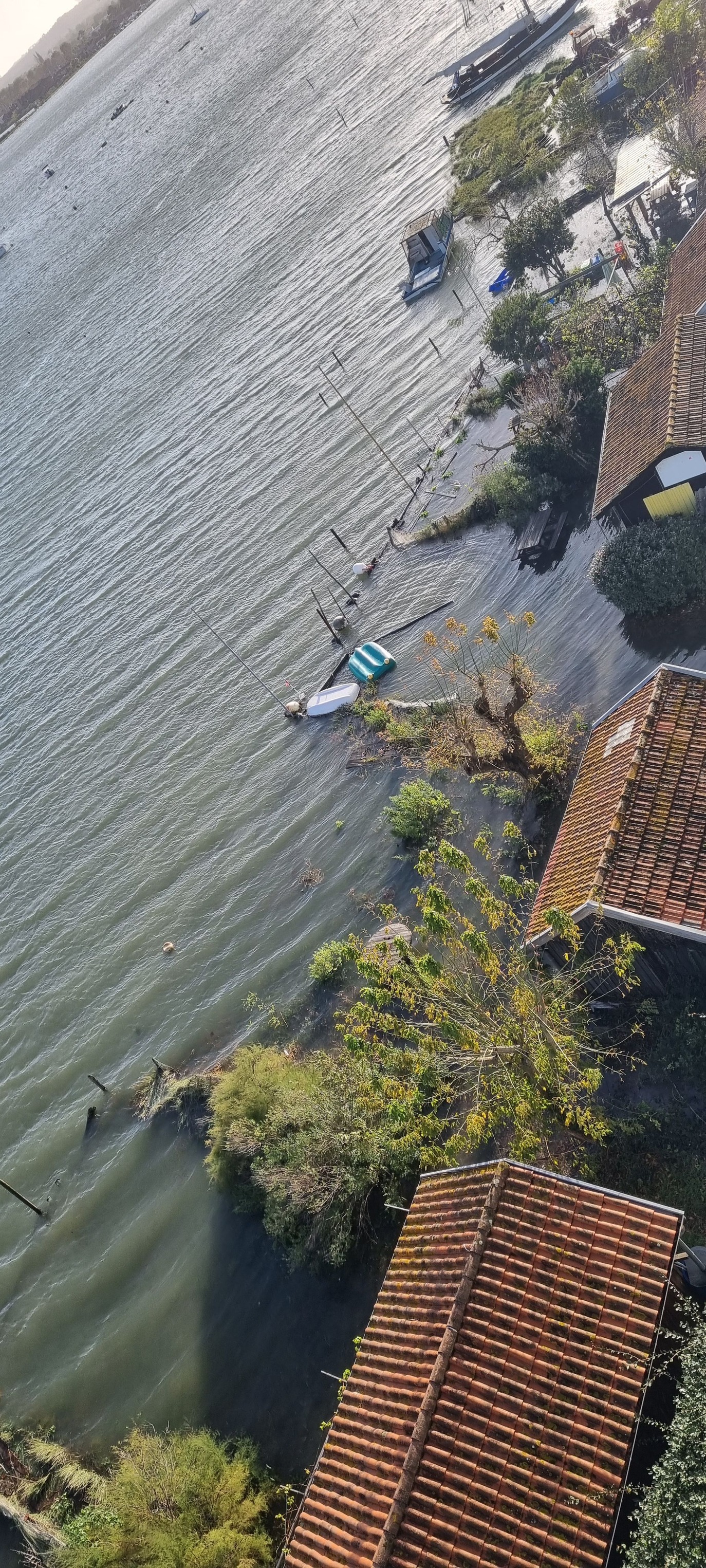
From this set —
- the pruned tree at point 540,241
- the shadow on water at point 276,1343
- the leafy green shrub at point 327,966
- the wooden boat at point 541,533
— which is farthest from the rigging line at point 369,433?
the shadow on water at point 276,1343

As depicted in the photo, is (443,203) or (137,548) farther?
(443,203)

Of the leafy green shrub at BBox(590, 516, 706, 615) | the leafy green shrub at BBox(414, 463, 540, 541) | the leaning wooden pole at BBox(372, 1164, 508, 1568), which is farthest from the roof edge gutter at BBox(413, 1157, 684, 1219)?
the leafy green shrub at BBox(414, 463, 540, 541)

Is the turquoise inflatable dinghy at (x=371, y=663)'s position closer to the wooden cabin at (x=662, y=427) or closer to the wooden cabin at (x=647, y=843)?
the wooden cabin at (x=662, y=427)

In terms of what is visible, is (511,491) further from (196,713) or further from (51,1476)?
(51,1476)

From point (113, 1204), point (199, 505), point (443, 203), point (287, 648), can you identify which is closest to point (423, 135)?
point (443, 203)

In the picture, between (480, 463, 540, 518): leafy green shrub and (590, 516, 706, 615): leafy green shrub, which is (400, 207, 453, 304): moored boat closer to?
(480, 463, 540, 518): leafy green shrub

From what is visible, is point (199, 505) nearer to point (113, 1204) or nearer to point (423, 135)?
point (113, 1204)

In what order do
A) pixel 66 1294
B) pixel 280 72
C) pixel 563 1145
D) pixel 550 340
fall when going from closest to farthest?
pixel 563 1145 < pixel 66 1294 < pixel 550 340 < pixel 280 72
